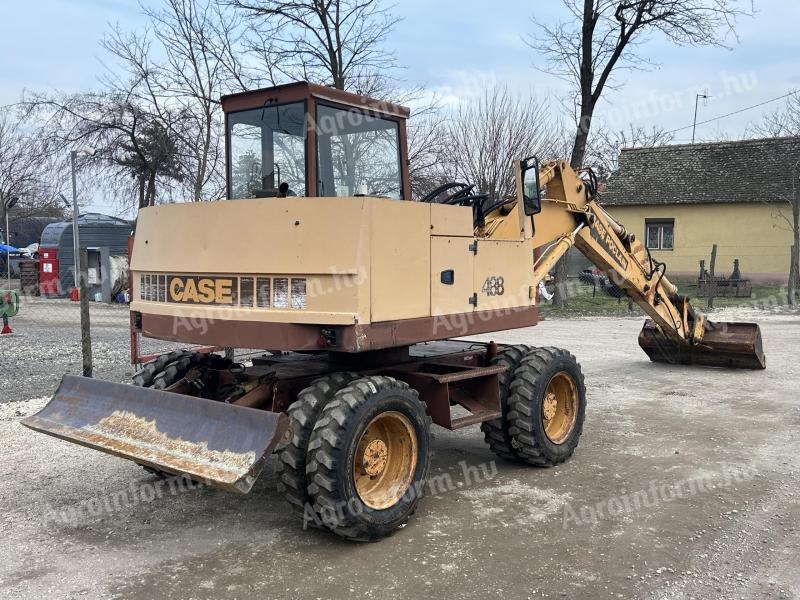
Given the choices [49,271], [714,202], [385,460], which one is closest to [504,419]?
[385,460]

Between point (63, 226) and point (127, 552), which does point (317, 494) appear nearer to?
point (127, 552)

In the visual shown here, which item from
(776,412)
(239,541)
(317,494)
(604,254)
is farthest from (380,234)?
(776,412)

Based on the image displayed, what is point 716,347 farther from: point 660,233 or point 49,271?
point 49,271

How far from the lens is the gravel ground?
4.05 metres

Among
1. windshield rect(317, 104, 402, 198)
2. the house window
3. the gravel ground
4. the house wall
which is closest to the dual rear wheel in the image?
the gravel ground

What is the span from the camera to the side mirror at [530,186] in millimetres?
6000

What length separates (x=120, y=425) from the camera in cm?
501

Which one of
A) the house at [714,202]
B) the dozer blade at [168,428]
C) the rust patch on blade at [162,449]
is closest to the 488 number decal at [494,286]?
the dozer blade at [168,428]

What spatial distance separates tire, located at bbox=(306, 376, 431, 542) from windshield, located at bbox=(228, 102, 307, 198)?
1.57 m

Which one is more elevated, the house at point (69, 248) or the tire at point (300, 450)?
the house at point (69, 248)

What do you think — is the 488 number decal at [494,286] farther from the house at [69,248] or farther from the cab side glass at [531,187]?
the house at [69,248]

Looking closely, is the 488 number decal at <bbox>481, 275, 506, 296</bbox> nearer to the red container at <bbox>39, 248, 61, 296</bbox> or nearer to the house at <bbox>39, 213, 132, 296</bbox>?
the house at <bbox>39, 213, 132, 296</bbox>

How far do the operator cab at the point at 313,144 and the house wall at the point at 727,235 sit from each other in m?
27.1

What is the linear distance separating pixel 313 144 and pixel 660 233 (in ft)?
94.4
